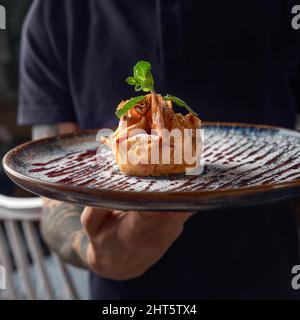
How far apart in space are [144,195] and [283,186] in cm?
18

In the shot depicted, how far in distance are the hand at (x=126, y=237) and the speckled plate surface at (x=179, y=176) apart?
0.13 meters

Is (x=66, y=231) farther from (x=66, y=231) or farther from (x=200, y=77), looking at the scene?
(x=200, y=77)

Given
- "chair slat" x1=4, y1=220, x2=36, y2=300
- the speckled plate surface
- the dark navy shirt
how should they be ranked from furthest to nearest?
"chair slat" x1=4, y1=220, x2=36, y2=300 < the dark navy shirt < the speckled plate surface

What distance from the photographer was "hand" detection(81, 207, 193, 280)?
0.92 metres

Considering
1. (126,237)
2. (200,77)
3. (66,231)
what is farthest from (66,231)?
(200,77)

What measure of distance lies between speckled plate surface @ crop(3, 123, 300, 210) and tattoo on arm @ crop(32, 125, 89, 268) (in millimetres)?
365

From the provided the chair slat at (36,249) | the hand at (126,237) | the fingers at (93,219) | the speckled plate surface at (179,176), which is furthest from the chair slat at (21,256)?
the speckled plate surface at (179,176)

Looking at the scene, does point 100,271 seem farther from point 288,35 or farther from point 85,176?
point 288,35

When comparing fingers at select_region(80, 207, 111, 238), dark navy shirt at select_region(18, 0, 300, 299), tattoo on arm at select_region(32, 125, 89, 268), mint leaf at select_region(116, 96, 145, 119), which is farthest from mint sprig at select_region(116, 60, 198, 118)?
tattoo on arm at select_region(32, 125, 89, 268)

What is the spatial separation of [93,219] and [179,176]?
266 millimetres

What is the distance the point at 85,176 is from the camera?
742 millimetres

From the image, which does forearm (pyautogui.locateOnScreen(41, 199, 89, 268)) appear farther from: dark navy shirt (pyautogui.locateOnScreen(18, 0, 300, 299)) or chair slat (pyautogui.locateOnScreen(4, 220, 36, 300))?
chair slat (pyautogui.locateOnScreen(4, 220, 36, 300))

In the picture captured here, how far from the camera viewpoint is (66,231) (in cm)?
127

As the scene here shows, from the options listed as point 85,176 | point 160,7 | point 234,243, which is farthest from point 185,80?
point 85,176
